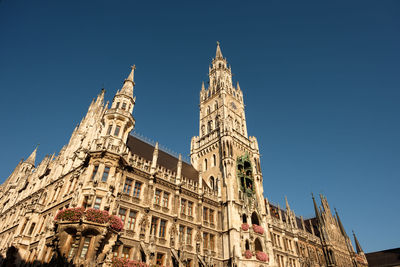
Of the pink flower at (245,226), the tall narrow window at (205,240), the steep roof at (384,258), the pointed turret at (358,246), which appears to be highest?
the pointed turret at (358,246)

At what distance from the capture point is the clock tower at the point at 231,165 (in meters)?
37.3

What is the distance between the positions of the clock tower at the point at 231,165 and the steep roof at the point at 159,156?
2.42 metres

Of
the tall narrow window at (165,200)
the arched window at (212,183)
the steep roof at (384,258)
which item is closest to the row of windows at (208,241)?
the tall narrow window at (165,200)

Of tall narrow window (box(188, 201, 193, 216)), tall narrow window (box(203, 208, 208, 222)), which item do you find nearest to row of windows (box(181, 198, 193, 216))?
tall narrow window (box(188, 201, 193, 216))

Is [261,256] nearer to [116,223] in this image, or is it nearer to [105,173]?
[116,223]

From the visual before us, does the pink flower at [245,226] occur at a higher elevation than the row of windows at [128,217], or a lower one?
higher

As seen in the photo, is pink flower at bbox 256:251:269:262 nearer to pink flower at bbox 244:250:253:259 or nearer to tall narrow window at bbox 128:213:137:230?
pink flower at bbox 244:250:253:259

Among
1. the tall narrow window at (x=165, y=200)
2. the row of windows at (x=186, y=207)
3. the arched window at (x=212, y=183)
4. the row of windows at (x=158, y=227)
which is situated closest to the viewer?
the row of windows at (x=158, y=227)

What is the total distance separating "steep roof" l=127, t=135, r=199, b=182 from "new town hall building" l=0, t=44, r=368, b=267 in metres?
0.24

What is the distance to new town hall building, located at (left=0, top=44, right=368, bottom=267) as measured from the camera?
84.6 ft

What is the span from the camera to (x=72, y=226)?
939 inches

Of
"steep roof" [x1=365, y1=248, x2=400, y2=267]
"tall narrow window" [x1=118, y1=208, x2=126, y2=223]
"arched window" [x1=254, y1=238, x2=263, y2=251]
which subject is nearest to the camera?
"tall narrow window" [x1=118, y1=208, x2=126, y2=223]

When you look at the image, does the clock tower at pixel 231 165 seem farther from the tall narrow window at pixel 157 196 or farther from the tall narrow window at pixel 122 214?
the tall narrow window at pixel 122 214

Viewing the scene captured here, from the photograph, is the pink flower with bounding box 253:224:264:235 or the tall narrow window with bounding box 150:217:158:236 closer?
the tall narrow window with bounding box 150:217:158:236
